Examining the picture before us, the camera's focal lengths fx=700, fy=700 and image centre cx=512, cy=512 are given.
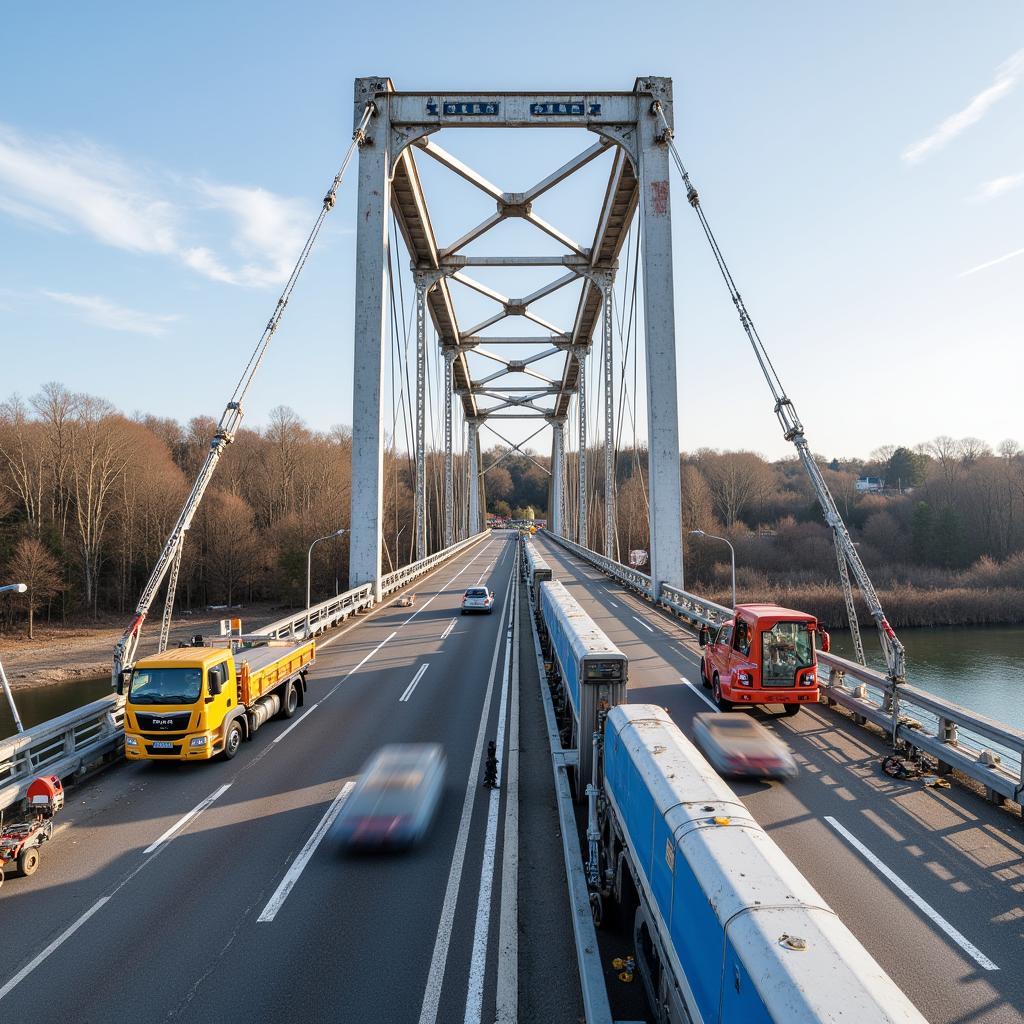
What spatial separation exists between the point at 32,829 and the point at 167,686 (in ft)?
11.3

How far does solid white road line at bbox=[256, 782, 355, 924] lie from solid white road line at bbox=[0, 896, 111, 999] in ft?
6.69

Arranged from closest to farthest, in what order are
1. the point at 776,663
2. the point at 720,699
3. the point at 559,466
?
the point at 776,663, the point at 720,699, the point at 559,466

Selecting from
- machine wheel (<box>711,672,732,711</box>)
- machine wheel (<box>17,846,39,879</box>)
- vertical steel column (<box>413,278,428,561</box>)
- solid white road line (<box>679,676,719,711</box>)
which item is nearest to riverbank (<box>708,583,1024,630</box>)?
vertical steel column (<box>413,278,428,561</box>)

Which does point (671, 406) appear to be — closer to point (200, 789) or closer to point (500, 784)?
point (500, 784)

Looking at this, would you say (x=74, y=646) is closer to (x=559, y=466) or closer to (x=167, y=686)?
(x=167, y=686)

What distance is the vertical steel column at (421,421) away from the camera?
46406 millimetres

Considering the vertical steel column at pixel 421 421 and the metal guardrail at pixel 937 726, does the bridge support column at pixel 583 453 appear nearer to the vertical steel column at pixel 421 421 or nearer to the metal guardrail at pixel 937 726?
the vertical steel column at pixel 421 421

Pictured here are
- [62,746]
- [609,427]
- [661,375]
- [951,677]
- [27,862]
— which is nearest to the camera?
[27,862]

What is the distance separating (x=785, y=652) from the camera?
48.2 feet

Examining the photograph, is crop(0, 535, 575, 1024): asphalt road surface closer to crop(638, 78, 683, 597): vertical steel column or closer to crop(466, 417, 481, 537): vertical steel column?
crop(638, 78, 683, 597): vertical steel column

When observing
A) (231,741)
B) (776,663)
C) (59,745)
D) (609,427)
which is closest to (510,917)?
(231,741)

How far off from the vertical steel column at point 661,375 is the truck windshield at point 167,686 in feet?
70.0

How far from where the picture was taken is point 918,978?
6.61m

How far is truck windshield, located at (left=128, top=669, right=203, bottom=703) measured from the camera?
1252 centimetres
